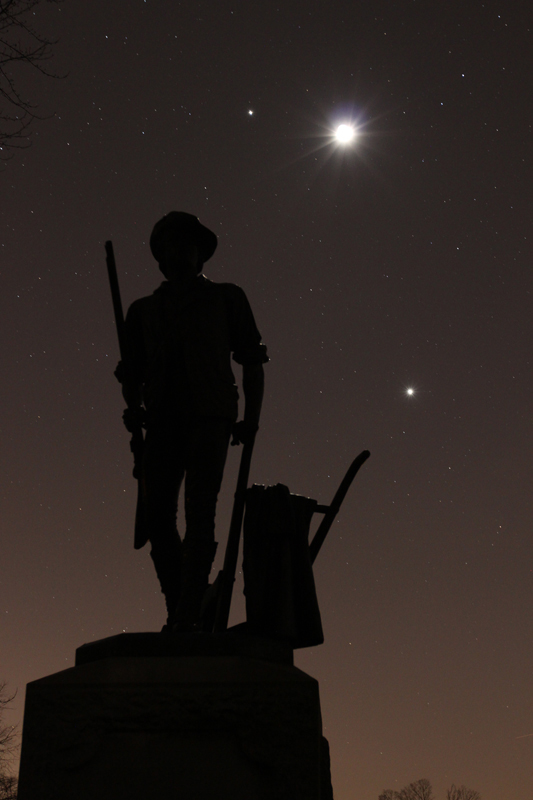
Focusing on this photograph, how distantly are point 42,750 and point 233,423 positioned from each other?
6.25 ft

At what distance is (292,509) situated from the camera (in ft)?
13.8

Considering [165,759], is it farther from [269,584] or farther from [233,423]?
[233,423]

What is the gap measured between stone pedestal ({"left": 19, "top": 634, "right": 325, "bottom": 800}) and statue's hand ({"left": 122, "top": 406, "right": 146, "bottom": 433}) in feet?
4.78

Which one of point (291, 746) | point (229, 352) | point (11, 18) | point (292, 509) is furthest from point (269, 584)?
point (11, 18)

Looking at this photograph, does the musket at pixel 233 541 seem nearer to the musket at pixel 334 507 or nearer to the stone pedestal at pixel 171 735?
the musket at pixel 334 507

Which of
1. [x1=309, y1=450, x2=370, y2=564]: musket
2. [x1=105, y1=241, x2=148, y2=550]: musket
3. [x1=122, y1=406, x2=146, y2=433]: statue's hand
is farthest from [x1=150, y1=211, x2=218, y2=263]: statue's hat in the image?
[x1=309, y1=450, x2=370, y2=564]: musket

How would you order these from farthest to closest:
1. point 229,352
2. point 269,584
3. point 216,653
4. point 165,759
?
point 229,352
point 269,584
point 216,653
point 165,759

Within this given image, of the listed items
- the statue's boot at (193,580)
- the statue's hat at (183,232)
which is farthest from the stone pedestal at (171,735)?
the statue's hat at (183,232)

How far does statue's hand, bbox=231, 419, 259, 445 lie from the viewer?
14.3 feet

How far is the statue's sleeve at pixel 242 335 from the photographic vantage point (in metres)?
4.52

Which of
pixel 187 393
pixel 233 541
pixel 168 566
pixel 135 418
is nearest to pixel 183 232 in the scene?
pixel 187 393

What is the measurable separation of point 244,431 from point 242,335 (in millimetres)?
581

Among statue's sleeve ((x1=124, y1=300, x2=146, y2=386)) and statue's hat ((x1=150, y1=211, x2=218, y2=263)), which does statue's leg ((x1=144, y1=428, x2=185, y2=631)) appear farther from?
statue's hat ((x1=150, y1=211, x2=218, y2=263))

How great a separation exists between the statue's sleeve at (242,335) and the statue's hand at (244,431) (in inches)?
15.1
